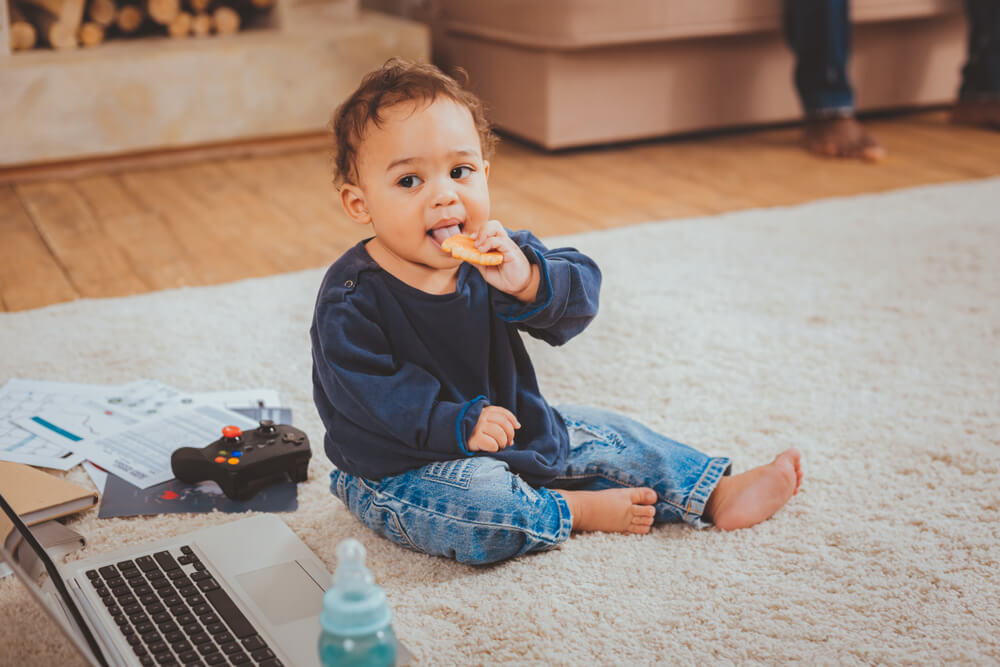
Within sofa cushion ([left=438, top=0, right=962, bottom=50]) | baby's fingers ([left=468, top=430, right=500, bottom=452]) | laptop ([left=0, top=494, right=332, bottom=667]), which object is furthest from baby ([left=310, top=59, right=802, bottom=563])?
sofa cushion ([left=438, top=0, right=962, bottom=50])

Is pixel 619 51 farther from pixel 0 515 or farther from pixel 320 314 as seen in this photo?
pixel 0 515

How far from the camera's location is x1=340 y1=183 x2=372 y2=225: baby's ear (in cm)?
96

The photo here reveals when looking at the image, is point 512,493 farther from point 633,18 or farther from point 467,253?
point 633,18

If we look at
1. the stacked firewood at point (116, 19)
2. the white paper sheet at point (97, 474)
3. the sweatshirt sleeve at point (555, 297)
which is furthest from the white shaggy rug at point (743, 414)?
the stacked firewood at point (116, 19)

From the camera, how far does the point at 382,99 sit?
0.91 metres

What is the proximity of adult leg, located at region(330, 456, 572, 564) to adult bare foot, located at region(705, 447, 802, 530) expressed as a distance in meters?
0.17

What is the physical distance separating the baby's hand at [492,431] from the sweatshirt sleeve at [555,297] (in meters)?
0.09

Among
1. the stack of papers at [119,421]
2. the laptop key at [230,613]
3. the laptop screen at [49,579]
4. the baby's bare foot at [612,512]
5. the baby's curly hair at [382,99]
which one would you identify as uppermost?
the baby's curly hair at [382,99]

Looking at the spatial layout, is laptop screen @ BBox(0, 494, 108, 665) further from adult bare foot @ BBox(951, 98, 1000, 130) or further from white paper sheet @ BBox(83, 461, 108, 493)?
adult bare foot @ BBox(951, 98, 1000, 130)

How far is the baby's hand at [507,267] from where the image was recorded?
89 centimetres

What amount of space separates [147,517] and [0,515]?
330 millimetres

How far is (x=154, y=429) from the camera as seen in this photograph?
4.07 feet

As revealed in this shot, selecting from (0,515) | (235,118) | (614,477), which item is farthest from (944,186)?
(0,515)

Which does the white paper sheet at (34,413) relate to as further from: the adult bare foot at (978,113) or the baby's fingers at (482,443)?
the adult bare foot at (978,113)
